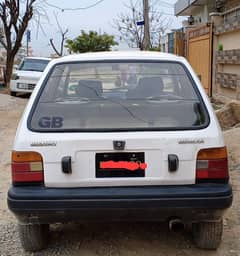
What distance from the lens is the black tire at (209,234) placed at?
139 inches

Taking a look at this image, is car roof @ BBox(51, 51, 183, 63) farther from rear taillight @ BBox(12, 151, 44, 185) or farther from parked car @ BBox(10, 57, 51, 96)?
parked car @ BBox(10, 57, 51, 96)

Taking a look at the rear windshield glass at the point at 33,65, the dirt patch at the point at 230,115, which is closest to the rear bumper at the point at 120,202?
the dirt patch at the point at 230,115

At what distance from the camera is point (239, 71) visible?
1163 centimetres

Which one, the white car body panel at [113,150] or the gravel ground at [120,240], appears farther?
the gravel ground at [120,240]

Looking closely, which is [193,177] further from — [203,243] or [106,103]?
[106,103]

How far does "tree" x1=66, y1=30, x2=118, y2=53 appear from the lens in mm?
40656

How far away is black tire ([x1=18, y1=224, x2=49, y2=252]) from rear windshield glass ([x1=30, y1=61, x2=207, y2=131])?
84cm

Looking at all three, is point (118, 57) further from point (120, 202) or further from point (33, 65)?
point (33, 65)

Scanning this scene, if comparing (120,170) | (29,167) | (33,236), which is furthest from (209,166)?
(33,236)

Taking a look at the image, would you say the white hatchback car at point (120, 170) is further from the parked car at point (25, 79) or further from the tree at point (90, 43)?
the tree at point (90, 43)

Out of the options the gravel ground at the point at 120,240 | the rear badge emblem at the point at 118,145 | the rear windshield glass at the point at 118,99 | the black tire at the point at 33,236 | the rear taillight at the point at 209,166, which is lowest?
the gravel ground at the point at 120,240

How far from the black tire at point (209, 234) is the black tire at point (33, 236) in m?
1.25

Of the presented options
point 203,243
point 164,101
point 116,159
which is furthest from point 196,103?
point 203,243

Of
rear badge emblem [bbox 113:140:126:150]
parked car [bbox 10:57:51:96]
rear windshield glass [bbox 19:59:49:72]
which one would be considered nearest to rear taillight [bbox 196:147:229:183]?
rear badge emblem [bbox 113:140:126:150]
